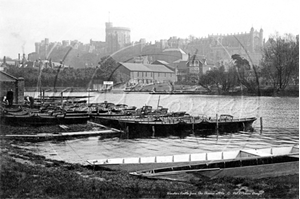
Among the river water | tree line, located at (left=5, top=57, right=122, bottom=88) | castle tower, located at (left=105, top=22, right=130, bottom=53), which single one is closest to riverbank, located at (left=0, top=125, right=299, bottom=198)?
the river water

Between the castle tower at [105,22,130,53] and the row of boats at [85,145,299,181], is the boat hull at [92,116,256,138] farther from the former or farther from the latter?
the row of boats at [85,145,299,181]

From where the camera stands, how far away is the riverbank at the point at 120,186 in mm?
6301

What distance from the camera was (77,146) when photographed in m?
13.8

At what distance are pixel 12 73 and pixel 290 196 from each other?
1851cm

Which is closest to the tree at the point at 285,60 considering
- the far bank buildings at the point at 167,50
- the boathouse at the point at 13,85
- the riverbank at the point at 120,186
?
the far bank buildings at the point at 167,50

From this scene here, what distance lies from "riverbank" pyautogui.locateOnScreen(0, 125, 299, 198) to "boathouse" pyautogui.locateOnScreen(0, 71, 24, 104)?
13926 mm

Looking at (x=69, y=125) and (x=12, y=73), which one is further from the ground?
(x=12, y=73)

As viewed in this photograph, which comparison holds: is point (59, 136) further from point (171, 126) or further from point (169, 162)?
point (169, 162)

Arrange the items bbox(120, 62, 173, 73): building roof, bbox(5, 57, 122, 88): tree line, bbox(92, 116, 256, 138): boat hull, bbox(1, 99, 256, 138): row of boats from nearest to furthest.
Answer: bbox(1, 99, 256, 138): row of boats
bbox(92, 116, 256, 138): boat hull
bbox(5, 57, 122, 88): tree line
bbox(120, 62, 173, 73): building roof

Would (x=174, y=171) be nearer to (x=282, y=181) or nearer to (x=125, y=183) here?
(x=125, y=183)

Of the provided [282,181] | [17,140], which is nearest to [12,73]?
[17,140]

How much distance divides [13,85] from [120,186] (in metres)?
17.1

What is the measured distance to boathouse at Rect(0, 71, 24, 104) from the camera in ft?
68.6

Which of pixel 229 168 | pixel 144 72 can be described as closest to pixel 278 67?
→ pixel 229 168
